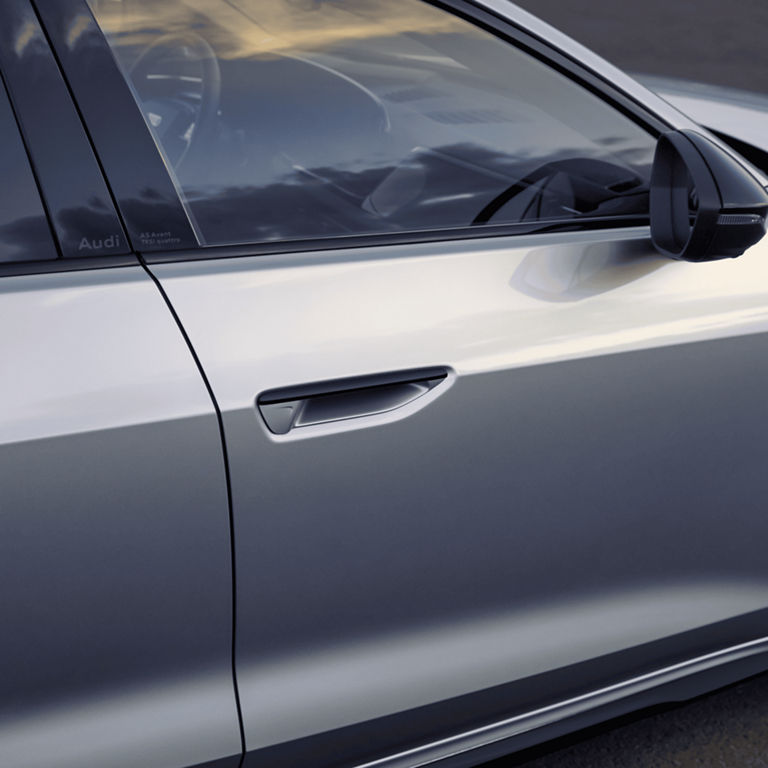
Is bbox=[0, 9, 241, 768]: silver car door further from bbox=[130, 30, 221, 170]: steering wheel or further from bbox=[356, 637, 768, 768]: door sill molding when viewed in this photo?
bbox=[356, 637, 768, 768]: door sill molding

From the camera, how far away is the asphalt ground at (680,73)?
214 centimetres

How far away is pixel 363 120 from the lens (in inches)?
74.3

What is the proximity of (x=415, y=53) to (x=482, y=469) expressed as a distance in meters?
0.83

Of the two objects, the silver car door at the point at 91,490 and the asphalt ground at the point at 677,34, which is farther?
the asphalt ground at the point at 677,34

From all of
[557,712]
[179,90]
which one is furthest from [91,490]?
[557,712]

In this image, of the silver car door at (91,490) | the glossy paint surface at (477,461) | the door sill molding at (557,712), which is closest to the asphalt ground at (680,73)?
the door sill molding at (557,712)

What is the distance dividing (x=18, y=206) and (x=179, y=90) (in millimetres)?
485

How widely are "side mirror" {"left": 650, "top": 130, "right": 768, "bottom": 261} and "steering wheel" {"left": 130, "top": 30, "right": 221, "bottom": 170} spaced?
0.75 meters

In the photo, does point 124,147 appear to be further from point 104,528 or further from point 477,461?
point 477,461

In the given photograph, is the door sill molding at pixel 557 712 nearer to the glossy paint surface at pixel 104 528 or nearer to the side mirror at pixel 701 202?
the glossy paint surface at pixel 104 528

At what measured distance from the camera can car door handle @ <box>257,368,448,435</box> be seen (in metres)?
1.45

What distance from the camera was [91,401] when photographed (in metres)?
1.36

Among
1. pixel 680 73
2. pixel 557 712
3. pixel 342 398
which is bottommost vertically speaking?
pixel 557 712


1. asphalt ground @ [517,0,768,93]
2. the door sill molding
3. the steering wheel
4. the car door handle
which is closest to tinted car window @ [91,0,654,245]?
the steering wheel
